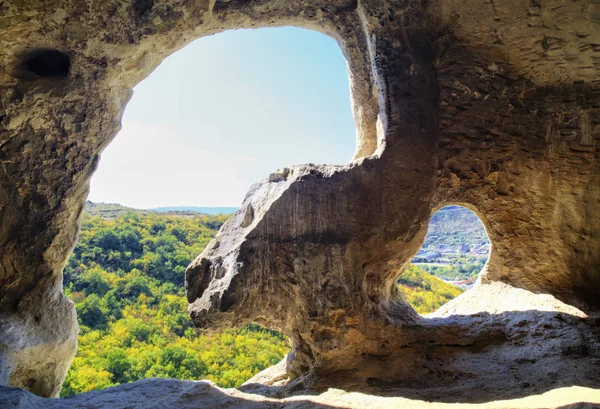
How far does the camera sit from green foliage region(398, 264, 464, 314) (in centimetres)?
1279

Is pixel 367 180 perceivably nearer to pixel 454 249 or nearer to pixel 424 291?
pixel 424 291

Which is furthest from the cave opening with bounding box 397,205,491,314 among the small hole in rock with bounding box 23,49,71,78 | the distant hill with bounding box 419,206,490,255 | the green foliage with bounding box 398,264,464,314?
the small hole in rock with bounding box 23,49,71,78

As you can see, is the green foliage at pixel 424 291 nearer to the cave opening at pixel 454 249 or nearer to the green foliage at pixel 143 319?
the cave opening at pixel 454 249

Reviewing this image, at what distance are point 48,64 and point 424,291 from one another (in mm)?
13447

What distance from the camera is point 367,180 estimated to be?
3.49 m

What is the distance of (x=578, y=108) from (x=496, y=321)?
2.13m

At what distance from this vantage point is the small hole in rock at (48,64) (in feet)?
11.9

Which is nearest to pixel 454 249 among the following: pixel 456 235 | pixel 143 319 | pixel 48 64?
pixel 456 235

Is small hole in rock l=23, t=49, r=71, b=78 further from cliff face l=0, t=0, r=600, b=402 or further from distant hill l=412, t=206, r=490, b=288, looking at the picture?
distant hill l=412, t=206, r=490, b=288

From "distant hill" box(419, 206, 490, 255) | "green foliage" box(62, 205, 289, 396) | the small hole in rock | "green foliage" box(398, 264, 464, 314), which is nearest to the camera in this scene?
the small hole in rock

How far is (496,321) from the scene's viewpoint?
359 cm

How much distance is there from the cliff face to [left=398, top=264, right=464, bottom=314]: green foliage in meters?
8.93

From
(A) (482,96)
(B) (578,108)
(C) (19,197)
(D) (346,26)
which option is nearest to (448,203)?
(A) (482,96)

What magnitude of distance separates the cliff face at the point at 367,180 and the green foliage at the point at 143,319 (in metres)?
5.67
